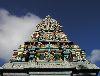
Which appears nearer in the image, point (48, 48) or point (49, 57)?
point (49, 57)

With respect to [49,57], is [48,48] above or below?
above

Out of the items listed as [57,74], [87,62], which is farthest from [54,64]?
[87,62]

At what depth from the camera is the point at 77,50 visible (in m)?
40.3

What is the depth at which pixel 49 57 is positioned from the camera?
3938 cm

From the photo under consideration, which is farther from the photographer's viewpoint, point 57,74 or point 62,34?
point 62,34

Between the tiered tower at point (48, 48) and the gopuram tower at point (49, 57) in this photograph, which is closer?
the gopuram tower at point (49, 57)

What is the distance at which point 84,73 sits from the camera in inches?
1507

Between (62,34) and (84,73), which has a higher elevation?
(62,34)

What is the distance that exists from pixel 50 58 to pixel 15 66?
370 centimetres

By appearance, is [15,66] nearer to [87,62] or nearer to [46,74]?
[46,74]

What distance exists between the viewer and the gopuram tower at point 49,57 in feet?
123

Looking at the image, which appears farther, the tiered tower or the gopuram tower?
the tiered tower

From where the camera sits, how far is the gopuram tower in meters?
37.5

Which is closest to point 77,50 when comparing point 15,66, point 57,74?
point 57,74
